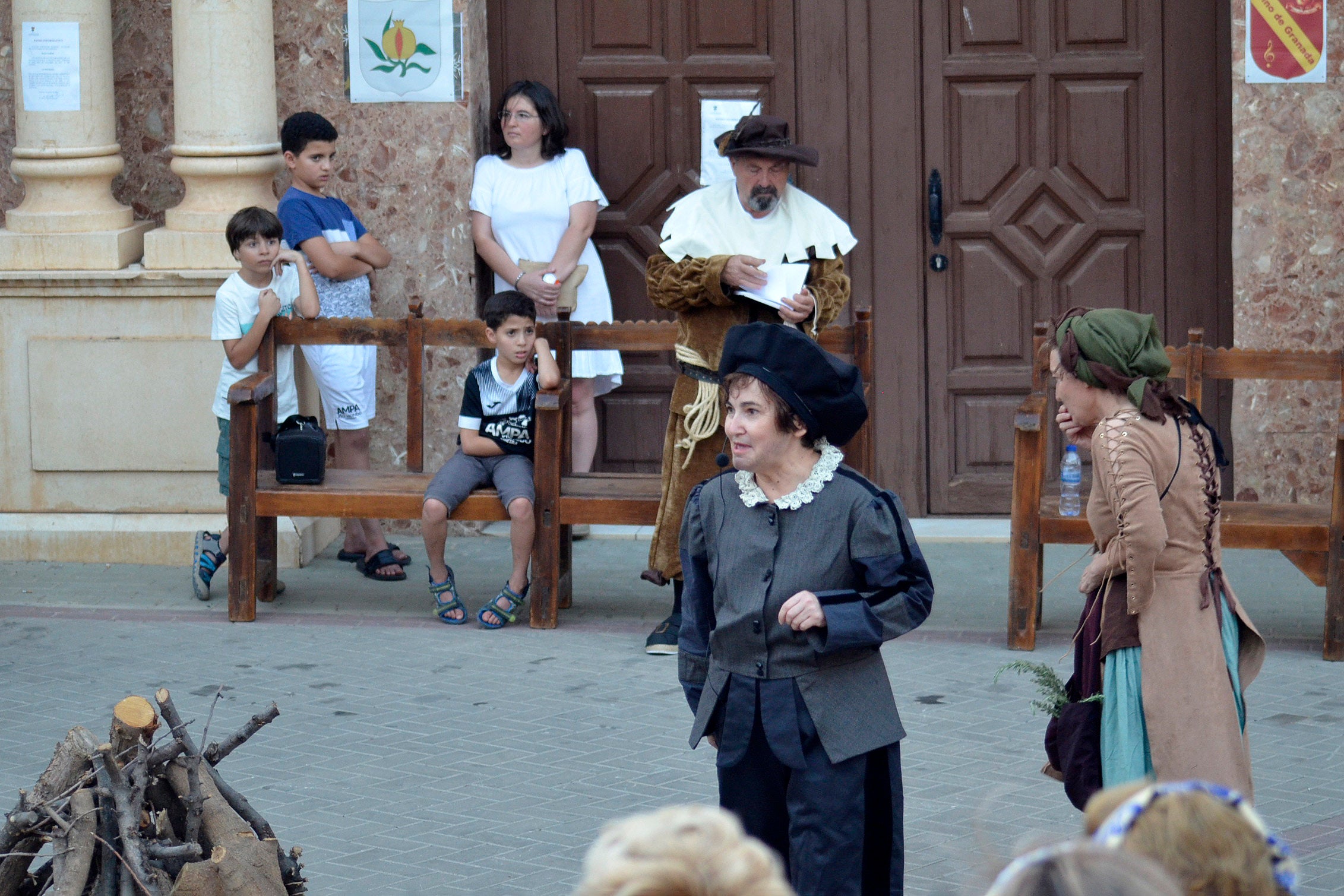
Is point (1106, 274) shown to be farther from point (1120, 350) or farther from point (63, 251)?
point (63, 251)

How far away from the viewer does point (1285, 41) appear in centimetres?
770

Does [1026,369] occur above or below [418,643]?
above

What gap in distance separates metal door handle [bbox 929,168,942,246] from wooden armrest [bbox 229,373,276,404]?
3.08 metres

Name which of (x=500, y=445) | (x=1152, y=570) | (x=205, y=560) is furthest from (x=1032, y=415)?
(x=205, y=560)

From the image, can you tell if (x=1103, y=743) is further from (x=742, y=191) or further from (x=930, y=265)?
(x=930, y=265)

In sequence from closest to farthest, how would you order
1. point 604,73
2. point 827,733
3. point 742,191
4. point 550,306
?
point 827,733 < point 742,191 < point 550,306 < point 604,73

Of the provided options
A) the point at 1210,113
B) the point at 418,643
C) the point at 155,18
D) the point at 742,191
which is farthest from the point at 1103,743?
the point at 155,18

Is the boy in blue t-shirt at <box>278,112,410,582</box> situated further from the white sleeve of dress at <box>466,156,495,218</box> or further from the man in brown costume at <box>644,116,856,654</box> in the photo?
the man in brown costume at <box>644,116,856,654</box>

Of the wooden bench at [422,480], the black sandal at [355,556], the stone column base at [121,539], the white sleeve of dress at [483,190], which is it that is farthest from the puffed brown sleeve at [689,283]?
the stone column base at [121,539]

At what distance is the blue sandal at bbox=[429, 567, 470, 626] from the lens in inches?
274

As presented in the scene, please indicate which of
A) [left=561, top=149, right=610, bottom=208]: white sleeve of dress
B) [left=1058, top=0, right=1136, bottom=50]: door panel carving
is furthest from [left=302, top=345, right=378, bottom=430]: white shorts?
[left=1058, top=0, right=1136, bottom=50]: door panel carving

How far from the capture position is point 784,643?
3.62 metres

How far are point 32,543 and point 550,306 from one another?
2.58 metres

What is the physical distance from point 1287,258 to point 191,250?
482cm
